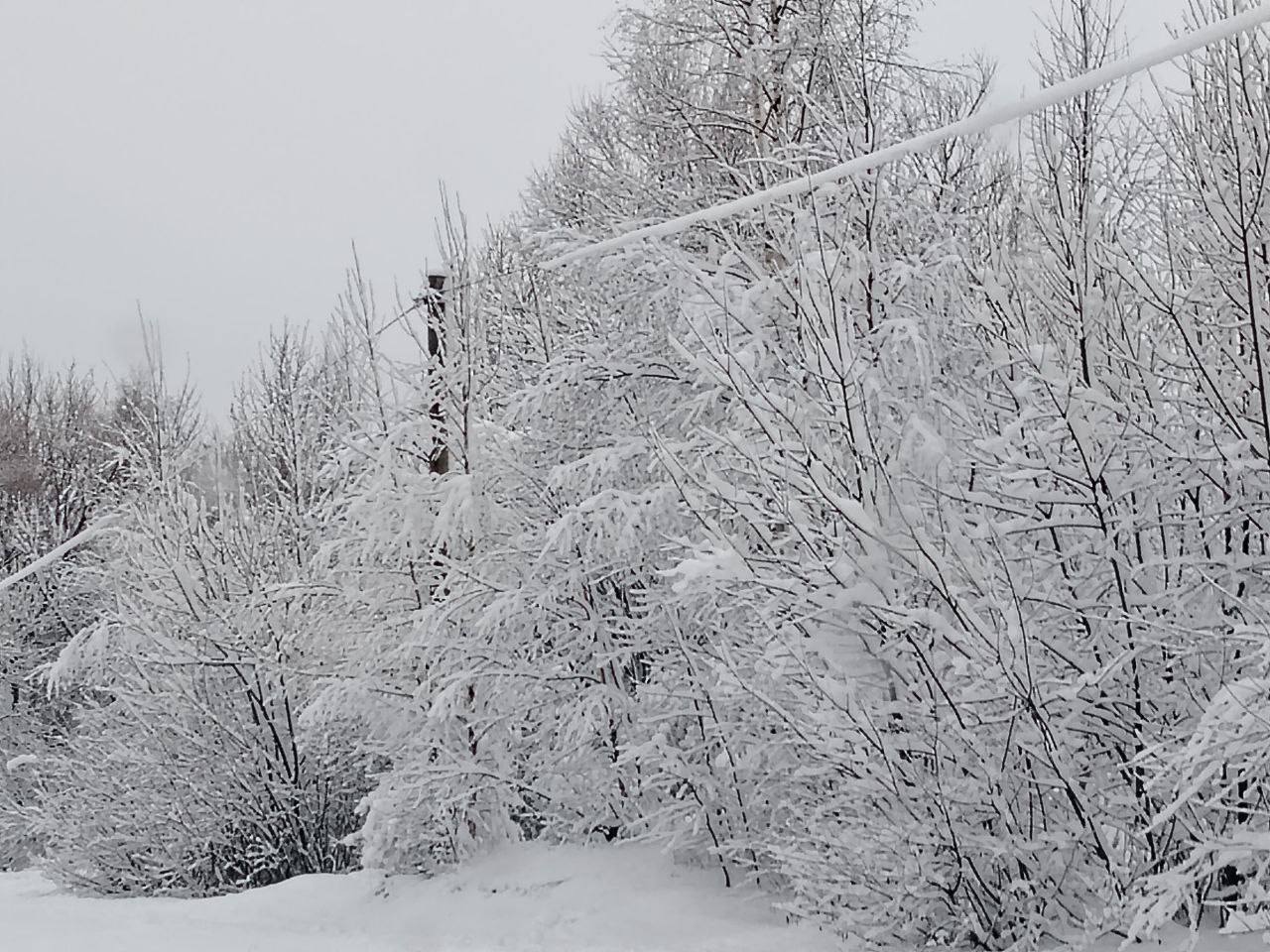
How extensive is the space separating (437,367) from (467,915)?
14.9 ft

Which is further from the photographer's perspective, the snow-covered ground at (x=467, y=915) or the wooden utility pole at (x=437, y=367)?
the wooden utility pole at (x=437, y=367)

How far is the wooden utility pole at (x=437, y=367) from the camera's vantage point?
10.9 meters

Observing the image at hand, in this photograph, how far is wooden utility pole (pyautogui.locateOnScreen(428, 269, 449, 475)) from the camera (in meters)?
10.9

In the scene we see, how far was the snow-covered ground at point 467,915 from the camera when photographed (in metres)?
6.73

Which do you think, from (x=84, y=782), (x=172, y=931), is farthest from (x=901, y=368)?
(x=84, y=782)

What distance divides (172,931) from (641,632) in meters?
3.52

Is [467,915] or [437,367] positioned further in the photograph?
[437,367]

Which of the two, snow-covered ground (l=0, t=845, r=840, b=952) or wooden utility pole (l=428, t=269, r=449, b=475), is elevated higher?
wooden utility pole (l=428, t=269, r=449, b=475)

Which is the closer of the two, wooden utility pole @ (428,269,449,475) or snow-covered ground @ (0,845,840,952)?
snow-covered ground @ (0,845,840,952)

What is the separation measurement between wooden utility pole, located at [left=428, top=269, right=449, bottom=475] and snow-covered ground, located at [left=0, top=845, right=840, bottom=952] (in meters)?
3.36

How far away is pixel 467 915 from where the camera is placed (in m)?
8.90

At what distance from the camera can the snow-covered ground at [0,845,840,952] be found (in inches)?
265

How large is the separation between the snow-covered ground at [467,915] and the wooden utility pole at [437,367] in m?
3.36

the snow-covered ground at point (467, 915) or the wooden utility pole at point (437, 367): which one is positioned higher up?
the wooden utility pole at point (437, 367)
